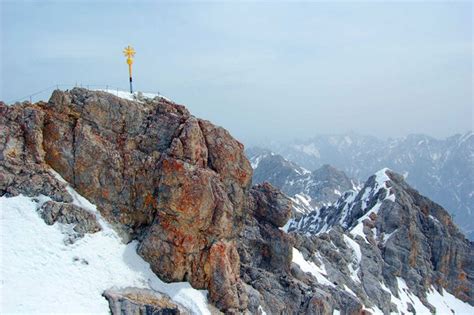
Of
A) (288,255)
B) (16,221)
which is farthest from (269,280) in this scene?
(16,221)

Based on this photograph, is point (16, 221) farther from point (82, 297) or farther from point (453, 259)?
point (453, 259)

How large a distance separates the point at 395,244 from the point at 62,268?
7568cm

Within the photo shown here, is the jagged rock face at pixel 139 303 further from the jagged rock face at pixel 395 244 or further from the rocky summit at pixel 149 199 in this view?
the jagged rock face at pixel 395 244

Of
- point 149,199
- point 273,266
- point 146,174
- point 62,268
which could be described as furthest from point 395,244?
point 62,268

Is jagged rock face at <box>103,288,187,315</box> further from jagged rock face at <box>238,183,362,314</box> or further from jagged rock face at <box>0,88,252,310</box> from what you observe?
jagged rock face at <box>238,183,362,314</box>

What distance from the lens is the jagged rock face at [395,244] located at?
77875mm

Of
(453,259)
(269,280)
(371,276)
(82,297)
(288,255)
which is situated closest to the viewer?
(82,297)

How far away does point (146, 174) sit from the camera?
1645 inches

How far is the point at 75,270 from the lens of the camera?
34.5 m

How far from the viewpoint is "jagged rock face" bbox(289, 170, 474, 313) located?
255 feet

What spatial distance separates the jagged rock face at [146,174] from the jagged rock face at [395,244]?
112 ft

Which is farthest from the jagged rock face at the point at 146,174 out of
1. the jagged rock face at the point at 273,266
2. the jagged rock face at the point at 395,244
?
the jagged rock face at the point at 395,244

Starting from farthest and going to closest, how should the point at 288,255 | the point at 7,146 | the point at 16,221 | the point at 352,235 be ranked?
the point at 352,235
the point at 288,255
the point at 7,146
the point at 16,221

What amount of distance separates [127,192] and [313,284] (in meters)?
28.9
